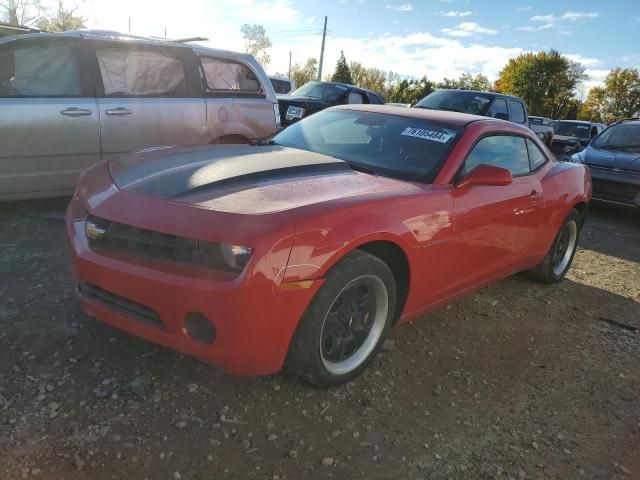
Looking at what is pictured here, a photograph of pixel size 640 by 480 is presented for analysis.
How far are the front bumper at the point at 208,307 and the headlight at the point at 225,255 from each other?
4cm

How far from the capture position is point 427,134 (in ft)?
11.4

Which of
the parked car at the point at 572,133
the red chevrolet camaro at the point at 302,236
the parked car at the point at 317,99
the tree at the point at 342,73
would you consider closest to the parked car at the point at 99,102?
the red chevrolet camaro at the point at 302,236

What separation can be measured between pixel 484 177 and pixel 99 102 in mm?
3624

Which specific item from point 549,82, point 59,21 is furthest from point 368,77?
point 59,21

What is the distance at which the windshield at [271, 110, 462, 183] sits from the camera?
3240 millimetres

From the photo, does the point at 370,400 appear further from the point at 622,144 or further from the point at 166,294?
the point at 622,144

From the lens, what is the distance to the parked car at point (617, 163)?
7.98 m

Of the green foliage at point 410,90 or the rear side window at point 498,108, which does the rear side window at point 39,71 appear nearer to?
the rear side window at point 498,108

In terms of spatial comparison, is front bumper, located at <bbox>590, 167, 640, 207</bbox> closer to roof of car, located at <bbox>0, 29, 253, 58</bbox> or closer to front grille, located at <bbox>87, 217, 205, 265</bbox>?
roof of car, located at <bbox>0, 29, 253, 58</bbox>

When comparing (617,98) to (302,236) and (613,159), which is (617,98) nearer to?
(613,159)

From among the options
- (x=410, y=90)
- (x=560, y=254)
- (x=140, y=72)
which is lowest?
(x=560, y=254)

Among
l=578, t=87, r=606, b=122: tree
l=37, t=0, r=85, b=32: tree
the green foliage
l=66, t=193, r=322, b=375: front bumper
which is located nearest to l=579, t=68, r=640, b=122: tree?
l=578, t=87, r=606, b=122: tree

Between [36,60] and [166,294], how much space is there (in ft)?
11.7

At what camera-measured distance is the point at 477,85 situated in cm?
5997
